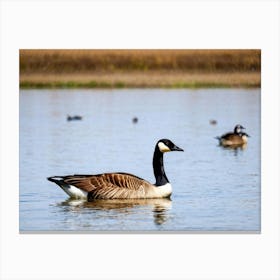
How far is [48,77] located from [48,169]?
3.86ft

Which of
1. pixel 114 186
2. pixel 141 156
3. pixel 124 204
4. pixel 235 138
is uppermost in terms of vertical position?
pixel 235 138

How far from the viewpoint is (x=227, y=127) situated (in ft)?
96.7

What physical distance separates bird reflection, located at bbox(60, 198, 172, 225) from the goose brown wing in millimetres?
81

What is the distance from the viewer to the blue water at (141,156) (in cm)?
2744

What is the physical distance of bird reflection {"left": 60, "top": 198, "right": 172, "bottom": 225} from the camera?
27.8 meters

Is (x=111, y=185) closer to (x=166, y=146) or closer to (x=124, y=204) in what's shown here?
(x=124, y=204)

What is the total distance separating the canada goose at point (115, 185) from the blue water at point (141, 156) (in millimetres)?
113

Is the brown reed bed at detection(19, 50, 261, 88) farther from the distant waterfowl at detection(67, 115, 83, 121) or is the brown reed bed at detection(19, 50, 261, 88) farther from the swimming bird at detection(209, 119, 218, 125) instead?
the swimming bird at detection(209, 119, 218, 125)

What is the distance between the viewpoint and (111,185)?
28219mm

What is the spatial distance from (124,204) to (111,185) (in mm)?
290

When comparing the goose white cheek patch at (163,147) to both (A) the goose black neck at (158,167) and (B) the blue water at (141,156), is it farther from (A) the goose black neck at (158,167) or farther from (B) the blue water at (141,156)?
(B) the blue water at (141,156)

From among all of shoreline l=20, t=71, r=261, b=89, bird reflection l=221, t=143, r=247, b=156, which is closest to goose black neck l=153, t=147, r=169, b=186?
shoreline l=20, t=71, r=261, b=89

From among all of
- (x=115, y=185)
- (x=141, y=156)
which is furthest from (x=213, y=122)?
(x=115, y=185)
